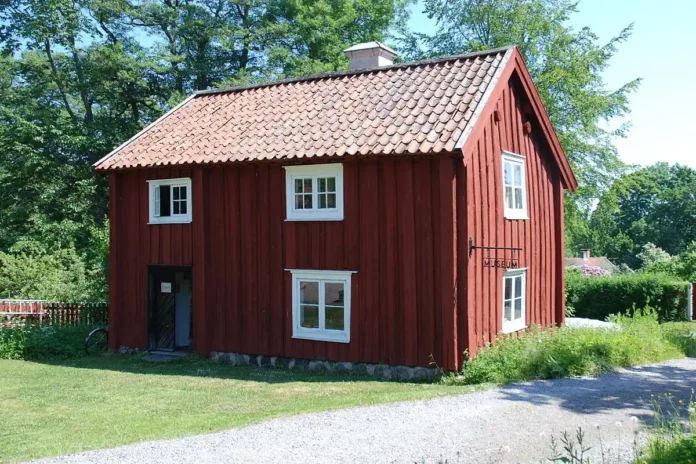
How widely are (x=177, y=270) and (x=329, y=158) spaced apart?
5.45 meters

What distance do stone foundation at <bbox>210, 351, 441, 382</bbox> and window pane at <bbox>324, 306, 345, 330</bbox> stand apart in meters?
0.75

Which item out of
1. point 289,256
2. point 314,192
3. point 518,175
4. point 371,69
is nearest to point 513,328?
point 518,175

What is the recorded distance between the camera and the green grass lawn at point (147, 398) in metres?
9.12

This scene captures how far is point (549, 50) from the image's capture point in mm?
30172

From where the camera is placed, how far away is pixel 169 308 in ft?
56.8

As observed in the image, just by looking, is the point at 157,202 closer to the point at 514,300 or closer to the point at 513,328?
the point at 514,300

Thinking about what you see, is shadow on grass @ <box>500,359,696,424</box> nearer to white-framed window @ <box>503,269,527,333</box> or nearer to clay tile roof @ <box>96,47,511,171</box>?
white-framed window @ <box>503,269,527,333</box>

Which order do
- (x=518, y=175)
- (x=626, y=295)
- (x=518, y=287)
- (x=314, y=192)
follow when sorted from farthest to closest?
1. (x=626, y=295)
2. (x=518, y=175)
3. (x=518, y=287)
4. (x=314, y=192)

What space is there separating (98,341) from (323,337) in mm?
7372

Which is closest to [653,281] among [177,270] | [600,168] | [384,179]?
[600,168]

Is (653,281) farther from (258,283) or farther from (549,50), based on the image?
(258,283)

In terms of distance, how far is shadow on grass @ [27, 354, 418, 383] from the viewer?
13.6 metres

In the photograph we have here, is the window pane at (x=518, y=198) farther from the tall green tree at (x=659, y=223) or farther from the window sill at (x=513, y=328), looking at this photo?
the tall green tree at (x=659, y=223)

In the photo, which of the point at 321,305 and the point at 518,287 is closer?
the point at 321,305
